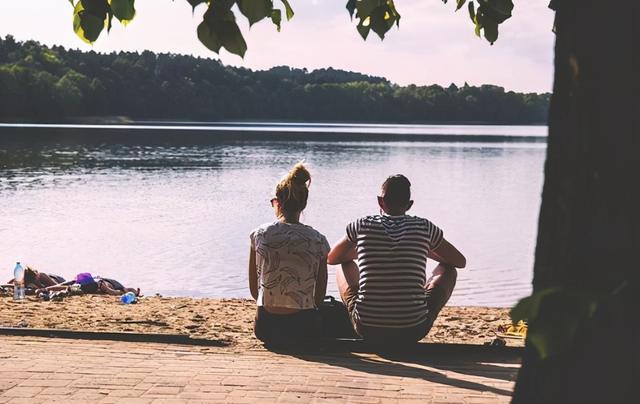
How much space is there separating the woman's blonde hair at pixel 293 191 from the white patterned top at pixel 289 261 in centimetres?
9

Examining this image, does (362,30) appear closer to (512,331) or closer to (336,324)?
(336,324)

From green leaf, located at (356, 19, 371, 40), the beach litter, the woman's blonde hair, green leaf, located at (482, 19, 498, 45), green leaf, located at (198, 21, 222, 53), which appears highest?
green leaf, located at (482, 19, 498, 45)

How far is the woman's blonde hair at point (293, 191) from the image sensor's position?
5699 mm

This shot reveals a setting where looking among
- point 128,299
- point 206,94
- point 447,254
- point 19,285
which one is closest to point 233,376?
point 447,254

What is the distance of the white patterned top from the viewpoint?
18.9ft

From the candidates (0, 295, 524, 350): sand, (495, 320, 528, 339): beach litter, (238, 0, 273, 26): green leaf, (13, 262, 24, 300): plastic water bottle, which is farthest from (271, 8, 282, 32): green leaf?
(13, 262, 24, 300): plastic water bottle

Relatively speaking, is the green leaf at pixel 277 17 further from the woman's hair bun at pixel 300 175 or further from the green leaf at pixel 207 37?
the woman's hair bun at pixel 300 175

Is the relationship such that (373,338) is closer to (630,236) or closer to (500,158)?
(630,236)

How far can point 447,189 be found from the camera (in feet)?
110

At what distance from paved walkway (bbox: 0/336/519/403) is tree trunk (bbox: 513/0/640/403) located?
2.06 meters

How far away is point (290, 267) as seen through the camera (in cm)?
579

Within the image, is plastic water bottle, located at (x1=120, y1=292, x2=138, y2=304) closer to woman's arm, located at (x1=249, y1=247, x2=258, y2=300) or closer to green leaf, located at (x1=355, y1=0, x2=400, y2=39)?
woman's arm, located at (x1=249, y1=247, x2=258, y2=300)

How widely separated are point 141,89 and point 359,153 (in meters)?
73.7

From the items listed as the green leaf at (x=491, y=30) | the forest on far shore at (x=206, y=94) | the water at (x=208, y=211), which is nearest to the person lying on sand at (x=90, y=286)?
the water at (x=208, y=211)
